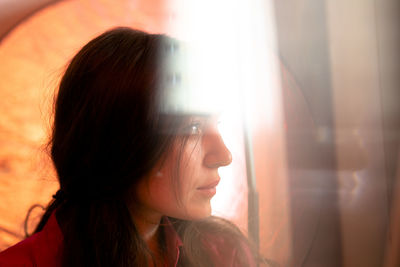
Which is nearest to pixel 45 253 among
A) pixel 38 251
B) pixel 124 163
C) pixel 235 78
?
pixel 38 251

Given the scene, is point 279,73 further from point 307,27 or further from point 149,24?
point 149,24

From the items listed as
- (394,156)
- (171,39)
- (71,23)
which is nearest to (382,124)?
(394,156)

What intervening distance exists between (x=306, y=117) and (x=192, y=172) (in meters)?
0.11

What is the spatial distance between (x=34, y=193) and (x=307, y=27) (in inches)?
14.9

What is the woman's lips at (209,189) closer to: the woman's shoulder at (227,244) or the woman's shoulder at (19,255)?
the woman's shoulder at (227,244)

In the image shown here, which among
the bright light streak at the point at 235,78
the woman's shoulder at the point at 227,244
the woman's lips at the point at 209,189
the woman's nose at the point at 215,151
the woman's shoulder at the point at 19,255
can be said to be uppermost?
the bright light streak at the point at 235,78

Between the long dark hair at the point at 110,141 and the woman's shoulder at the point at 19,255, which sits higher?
the long dark hair at the point at 110,141

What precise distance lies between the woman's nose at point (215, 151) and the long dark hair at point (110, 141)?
31 millimetres

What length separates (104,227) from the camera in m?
0.35

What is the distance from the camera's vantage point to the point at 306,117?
0.31 m

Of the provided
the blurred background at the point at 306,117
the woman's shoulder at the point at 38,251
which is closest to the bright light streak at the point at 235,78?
the blurred background at the point at 306,117

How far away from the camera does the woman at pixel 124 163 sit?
0.32 m

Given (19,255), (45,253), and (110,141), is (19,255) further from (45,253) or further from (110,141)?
(110,141)

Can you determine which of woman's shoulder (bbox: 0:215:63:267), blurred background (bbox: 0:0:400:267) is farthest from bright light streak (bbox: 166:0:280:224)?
woman's shoulder (bbox: 0:215:63:267)
